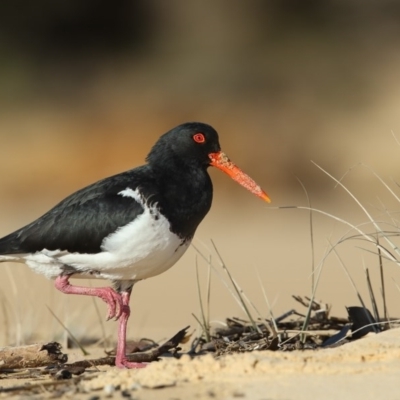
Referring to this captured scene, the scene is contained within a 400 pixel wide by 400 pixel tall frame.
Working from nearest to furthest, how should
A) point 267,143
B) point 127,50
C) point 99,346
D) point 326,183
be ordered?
1. point 99,346
2. point 326,183
3. point 267,143
4. point 127,50

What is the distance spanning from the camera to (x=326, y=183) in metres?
15.5

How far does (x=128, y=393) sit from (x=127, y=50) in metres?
16.8

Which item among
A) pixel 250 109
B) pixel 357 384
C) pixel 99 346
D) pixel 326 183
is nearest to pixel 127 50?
pixel 250 109

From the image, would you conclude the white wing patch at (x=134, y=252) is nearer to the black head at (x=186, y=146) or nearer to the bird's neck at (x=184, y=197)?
the bird's neck at (x=184, y=197)

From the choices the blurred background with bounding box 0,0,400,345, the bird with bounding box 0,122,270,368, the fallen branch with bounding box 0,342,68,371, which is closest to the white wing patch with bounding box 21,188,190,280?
the bird with bounding box 0,122,270,368

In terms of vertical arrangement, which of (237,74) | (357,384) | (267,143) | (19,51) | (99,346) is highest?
(19,51)

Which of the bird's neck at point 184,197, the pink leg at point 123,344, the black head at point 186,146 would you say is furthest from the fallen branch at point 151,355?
the black head at point 186,146

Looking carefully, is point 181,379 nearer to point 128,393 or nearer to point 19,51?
point 128,393

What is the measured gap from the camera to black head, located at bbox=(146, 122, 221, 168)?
19.3ft

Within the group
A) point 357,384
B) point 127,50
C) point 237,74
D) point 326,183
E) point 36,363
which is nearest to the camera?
point 357,384

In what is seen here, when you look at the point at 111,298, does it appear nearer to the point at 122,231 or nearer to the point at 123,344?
the point at 123,344

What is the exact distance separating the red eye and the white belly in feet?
2.32

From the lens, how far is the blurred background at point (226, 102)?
1434 centimetres

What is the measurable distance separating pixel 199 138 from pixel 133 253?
0.99m
